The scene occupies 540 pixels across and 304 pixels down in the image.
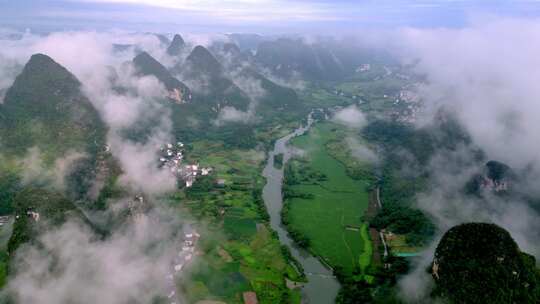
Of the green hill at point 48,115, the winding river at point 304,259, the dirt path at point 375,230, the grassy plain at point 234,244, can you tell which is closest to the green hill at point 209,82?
the grassy plain at point 234,244

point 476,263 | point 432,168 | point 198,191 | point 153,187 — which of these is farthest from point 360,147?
point 476,263

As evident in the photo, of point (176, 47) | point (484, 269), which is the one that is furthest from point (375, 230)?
point (176, 47)

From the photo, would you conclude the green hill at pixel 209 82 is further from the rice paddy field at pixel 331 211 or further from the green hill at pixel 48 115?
the green hill at pixel 48 115

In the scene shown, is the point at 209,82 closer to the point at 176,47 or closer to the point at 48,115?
the point at 176,47

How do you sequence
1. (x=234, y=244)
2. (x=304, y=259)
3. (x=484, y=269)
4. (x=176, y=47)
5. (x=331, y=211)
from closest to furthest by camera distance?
(x=484, y=269), (x=304, y=259), (x=234, y=244), (x=331, y=211), (x=176, y=47)

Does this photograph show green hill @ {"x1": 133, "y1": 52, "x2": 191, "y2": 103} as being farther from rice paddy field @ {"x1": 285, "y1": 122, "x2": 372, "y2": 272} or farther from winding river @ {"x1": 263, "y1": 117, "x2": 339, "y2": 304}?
winding river @ {"x1": 263, "y1": 117, "x2": 339, "y2": 304}

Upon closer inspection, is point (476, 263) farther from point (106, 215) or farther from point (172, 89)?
point (172, 89)
